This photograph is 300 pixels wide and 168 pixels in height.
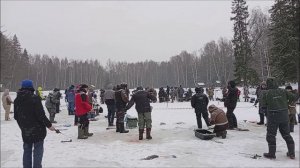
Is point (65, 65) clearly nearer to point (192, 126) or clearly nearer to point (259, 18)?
point (259, 18)

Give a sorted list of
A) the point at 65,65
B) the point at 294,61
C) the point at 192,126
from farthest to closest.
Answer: the point at 65,65
the point at 294,61
the point at 192,126

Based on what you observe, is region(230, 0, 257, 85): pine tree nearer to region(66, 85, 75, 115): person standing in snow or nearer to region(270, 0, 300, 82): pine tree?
region(270, 0, 300, 82): pine tree

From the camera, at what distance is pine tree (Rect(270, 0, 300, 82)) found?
69.8 feet

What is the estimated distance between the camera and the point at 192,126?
46.2 ft

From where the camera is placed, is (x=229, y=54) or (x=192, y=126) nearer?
(x=192, y=126)

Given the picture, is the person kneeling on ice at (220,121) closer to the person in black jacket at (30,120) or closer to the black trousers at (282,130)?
the black trousers at (282,130)

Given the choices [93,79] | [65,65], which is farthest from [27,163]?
[65,65]

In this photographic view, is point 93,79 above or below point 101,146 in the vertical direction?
above

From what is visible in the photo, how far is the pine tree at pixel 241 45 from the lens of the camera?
37.9m

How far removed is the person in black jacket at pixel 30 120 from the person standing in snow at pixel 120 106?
603 cm

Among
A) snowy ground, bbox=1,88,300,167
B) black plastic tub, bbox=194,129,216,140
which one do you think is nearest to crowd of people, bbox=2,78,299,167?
black plastic tub, bbox=194,129,216,140

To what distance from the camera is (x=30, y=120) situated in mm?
6672

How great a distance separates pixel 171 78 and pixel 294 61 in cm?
7591

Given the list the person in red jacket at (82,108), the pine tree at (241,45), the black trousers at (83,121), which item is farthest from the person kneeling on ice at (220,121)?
the pine tree at (241,45)
